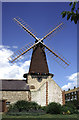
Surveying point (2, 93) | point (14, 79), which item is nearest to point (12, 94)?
point (2, 93)

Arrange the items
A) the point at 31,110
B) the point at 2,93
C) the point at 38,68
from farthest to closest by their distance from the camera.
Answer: the point at 38,68
the point at 2,93
the point at 31,110

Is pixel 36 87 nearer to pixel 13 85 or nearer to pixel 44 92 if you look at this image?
pixel 44 92

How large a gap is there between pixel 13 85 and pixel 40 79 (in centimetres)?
522

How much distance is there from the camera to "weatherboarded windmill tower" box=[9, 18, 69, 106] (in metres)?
27.2

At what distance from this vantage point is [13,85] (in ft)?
93.3

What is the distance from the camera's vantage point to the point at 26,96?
27125 mm

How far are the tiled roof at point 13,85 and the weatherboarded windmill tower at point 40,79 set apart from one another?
3.23 ft

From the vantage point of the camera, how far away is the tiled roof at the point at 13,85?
2736 centimetres

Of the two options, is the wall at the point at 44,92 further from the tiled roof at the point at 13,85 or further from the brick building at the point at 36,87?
the tiled roof at the point at 13,85

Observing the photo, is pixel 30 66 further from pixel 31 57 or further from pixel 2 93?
pixel 2 93

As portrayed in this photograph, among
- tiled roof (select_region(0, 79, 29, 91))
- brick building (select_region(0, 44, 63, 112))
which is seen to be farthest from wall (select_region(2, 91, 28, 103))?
tiled roof (select_region(0, 79, 29, 91))

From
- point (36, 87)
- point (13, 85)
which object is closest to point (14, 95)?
point (13, 85)

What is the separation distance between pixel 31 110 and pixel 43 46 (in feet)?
45.7

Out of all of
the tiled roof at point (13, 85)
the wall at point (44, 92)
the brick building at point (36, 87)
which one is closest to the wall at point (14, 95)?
the brick building at point (36, 87)
